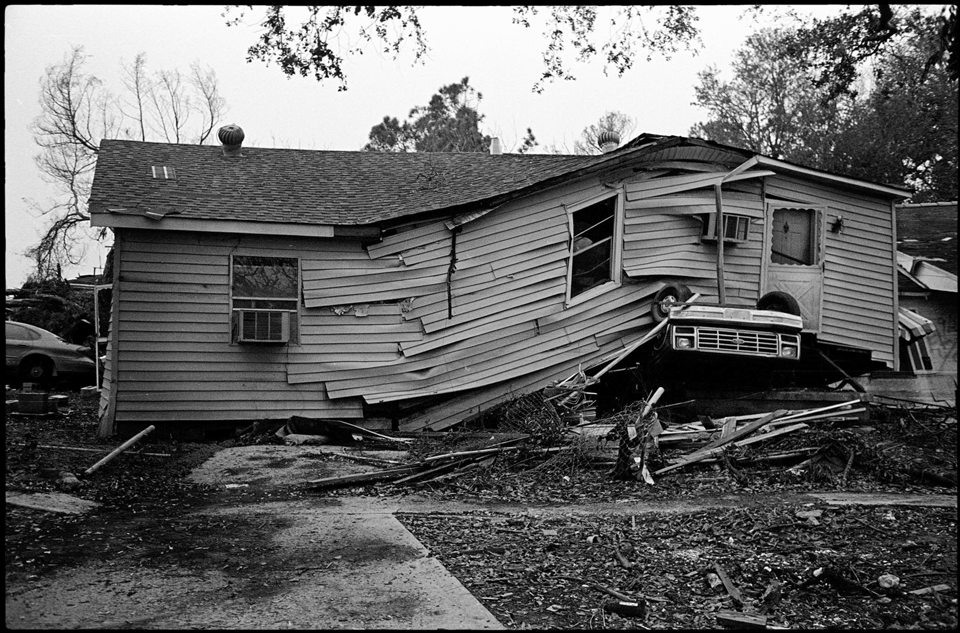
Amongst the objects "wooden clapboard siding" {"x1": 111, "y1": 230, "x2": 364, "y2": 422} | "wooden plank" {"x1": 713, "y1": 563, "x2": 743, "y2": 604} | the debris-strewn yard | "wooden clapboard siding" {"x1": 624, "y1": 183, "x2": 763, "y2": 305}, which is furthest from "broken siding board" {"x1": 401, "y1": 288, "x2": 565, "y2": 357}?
"wooden plank" {"x1": 713, "y1": 563, "x2": 743, "y2": 604}

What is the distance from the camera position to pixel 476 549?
19.5 feet

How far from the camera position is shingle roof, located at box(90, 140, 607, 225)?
38.8 ft

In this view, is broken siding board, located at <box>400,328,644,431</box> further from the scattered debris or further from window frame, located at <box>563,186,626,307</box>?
the scattered debris

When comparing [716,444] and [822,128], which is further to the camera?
→ [822,128]

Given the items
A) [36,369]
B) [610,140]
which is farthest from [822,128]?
[36,369]

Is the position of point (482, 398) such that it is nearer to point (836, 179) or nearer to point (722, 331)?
point (722, 331)

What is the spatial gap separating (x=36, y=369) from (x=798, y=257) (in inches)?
633

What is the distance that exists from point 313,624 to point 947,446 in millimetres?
8299

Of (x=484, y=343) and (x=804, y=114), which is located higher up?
(x=804, y=114)

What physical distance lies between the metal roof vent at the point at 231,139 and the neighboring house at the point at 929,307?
43.0 feet

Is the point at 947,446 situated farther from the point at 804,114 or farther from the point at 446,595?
the point at 804,114

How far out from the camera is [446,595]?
4.88m

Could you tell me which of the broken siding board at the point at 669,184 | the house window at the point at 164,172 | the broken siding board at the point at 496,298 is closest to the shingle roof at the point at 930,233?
the broken siding board at the point at 669,184

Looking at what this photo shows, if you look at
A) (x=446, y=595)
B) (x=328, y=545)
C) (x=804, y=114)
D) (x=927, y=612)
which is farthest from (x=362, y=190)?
(x=804, y=114)
